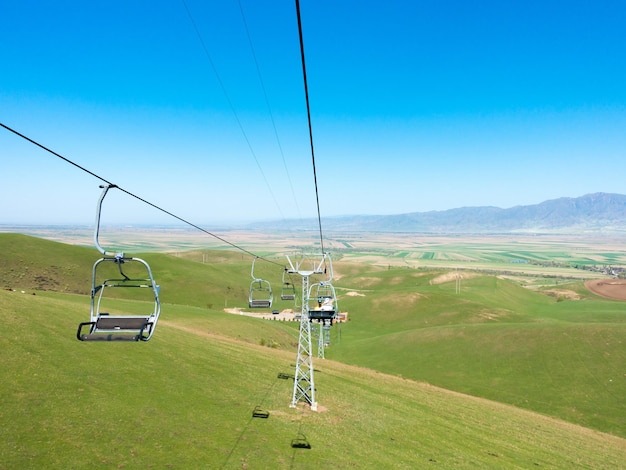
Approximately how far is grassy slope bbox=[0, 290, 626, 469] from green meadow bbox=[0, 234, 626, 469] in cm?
14

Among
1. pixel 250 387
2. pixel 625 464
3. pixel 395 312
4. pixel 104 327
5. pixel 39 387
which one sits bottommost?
pixel 395 312

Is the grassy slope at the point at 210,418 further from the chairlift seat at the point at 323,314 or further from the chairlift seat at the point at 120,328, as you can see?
the chairlift seat at the point at 120,328

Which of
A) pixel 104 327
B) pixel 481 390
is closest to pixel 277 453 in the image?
pixel 104 327

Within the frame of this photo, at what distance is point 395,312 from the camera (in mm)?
122312

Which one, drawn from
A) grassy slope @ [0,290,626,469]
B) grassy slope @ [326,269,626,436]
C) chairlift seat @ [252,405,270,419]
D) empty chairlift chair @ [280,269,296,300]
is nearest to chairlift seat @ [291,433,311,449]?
grassy slope @ [0,290,626,469]

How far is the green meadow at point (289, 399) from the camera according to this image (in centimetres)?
2362

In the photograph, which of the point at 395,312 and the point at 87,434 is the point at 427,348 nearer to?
the point at 395,312

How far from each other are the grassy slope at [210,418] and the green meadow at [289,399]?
14 centimetres

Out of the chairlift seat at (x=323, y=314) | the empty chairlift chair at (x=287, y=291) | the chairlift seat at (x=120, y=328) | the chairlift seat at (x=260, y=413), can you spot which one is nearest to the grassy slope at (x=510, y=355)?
the empty chairlift chair at (x=287, y=291)

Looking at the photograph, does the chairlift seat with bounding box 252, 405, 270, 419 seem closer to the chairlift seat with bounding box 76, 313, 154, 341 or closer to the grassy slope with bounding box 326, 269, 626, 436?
the chairlift seat with bounding box 76, 313, 154, 341

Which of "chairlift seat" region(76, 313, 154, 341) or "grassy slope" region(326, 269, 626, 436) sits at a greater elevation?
"chairlift seat" region(76, 313, 154, 341)

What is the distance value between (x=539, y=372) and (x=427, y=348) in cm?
2114

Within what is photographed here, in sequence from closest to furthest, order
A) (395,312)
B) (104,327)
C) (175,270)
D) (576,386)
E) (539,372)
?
1. (104,327)
2. (576,386)
3. (539,372)
4. (395,312)
5. (175,270)

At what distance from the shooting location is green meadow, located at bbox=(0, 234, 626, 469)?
23.6 metres
